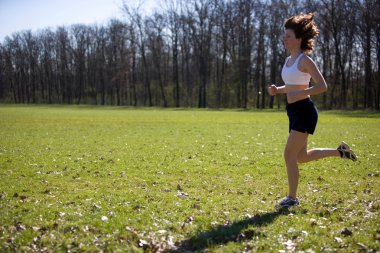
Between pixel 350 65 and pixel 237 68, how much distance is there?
58.8 feet

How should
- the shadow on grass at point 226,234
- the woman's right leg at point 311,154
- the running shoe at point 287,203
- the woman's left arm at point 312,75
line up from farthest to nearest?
the woman's right leg at point 311,154 → the running shoe at point 287,203 → the woman's left arm at point 312,75 → the shadow on grass at point 226,234

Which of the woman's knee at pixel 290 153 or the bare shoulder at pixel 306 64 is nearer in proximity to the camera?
the bare shoulder at pixel 306 64

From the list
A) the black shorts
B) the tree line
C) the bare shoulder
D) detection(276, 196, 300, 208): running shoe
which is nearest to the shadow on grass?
detection(276, 196, 300, 208): running shoe

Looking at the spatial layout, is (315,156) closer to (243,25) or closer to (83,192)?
(83,192)

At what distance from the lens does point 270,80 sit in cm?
6644

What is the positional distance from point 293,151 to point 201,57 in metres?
64.8

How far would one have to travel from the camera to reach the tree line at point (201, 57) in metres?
55.6

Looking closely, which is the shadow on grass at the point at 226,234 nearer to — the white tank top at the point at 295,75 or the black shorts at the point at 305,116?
the black shorts at the point at 305,116

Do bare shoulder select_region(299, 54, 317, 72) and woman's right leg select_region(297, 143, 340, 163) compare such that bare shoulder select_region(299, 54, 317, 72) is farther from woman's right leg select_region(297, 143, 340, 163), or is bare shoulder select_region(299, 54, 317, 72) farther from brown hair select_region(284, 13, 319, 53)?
woman's right leg select_region(297, 143, 340, 163)

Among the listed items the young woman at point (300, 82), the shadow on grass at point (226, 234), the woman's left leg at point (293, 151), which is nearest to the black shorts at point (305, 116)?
the young woman at point (300, 82)

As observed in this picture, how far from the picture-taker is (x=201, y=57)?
228 feet

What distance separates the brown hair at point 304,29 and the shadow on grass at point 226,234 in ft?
8.64

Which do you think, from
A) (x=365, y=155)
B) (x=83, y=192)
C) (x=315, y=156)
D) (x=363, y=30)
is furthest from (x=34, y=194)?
(x=363, y=30)

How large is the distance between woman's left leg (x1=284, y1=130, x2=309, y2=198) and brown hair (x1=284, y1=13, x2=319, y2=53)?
51.5 inches
